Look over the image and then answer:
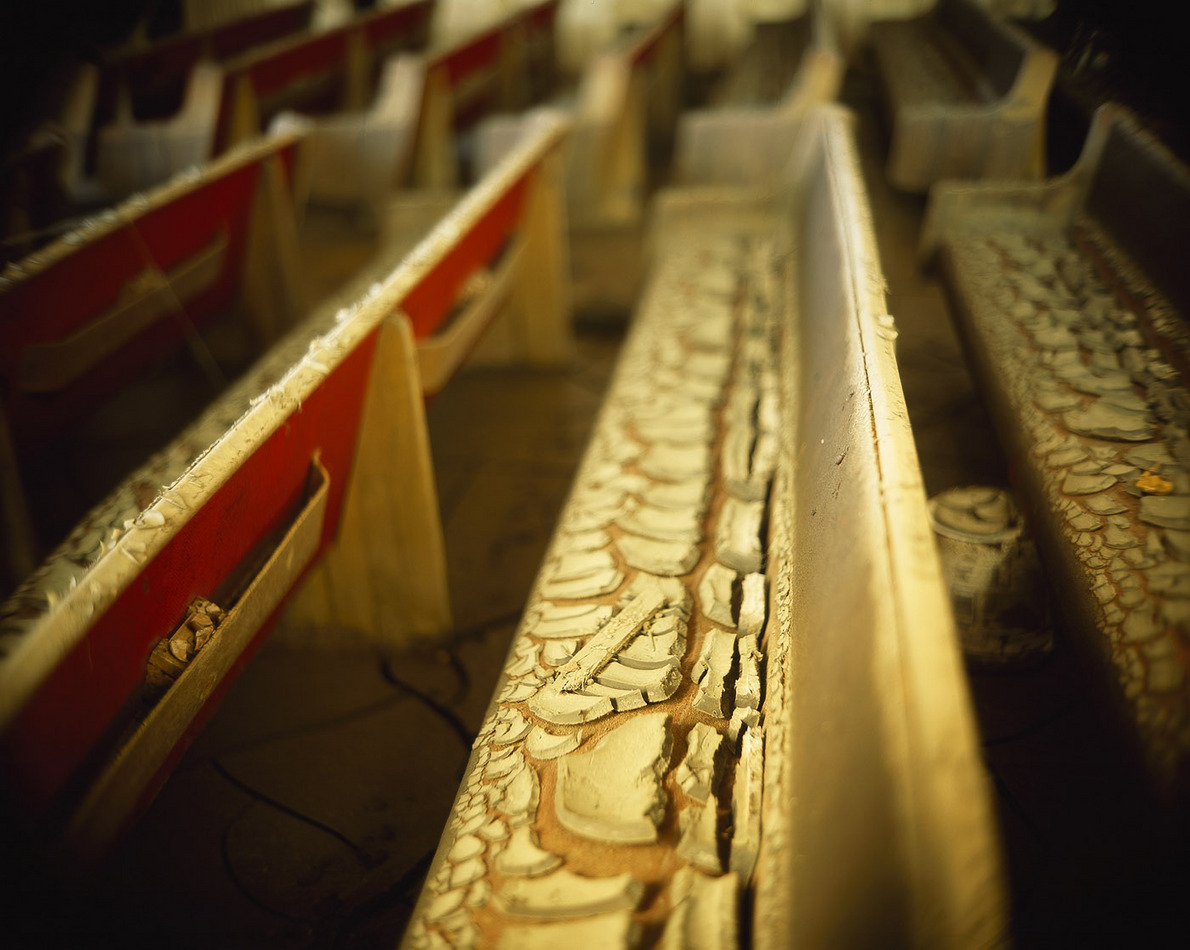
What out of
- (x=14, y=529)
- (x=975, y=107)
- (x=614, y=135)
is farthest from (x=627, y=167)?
(x=14, y=529)

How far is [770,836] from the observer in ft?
2.93

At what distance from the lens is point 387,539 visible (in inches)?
67.6

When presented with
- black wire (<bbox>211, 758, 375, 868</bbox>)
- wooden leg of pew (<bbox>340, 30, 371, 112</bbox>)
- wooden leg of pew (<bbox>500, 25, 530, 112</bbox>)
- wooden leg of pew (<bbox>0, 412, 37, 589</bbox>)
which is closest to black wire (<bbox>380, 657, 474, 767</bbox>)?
black wire (<bbox>211, 758, 375, 868</bbox>)

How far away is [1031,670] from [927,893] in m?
1.15

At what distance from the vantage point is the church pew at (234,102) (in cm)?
346

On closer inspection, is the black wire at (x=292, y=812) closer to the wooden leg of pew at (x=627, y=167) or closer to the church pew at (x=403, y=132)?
the church pew at (x=403, y=132)

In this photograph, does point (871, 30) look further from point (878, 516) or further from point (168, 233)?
point (878, 516)

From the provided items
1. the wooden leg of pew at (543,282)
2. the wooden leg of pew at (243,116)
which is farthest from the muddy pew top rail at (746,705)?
the wooden leg of pew at (243,116)

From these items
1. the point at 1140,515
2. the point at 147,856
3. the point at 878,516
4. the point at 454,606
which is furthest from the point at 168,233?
the point at 1140,515

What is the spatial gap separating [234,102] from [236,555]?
10.5ft

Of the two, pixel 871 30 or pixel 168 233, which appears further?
pixel 871 30

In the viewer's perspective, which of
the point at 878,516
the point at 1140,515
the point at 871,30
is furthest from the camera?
the point at 871,30

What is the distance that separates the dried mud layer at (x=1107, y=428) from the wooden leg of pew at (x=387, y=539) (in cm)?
112

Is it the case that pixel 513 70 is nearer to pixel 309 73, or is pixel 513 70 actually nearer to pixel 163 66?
pixel 309 73
